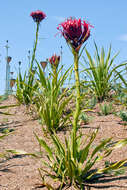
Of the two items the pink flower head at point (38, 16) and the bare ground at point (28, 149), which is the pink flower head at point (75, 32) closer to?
the bare ground at point (28, 149)

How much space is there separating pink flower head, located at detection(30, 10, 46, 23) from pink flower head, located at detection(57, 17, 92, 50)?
3.81 m

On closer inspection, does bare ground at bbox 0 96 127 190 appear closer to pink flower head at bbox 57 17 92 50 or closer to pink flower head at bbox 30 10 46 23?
pink flower head at bbox 57 17 92 50

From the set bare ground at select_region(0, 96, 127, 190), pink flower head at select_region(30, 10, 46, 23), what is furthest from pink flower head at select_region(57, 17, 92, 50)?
pink flower head at select_region(30, 10, 46, 23)

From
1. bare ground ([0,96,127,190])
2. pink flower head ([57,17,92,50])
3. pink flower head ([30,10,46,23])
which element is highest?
pink flower head ([30,10,46,23])

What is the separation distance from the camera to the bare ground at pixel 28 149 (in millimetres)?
2451

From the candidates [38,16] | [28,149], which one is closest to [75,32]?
[28,149]

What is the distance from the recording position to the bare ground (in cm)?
245

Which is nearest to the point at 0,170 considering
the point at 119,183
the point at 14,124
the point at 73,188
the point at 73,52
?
the point at 73,188

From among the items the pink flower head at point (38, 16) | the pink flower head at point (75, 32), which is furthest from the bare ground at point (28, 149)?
the pink flower head at point (38, 16)

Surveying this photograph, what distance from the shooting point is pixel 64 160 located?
2400 millimetres

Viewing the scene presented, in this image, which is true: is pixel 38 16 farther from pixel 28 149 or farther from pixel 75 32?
pixel 75 32

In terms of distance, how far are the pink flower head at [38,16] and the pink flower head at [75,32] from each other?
3.81m

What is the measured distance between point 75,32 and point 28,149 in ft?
6.83

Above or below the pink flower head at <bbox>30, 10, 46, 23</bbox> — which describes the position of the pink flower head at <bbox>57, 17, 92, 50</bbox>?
below
